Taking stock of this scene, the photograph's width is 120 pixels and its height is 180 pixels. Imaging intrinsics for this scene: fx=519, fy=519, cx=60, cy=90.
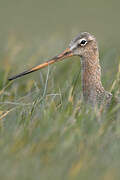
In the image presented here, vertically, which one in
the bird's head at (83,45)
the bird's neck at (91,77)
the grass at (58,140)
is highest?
the bird's head at (83,45)

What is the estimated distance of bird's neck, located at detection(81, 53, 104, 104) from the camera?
598 cm

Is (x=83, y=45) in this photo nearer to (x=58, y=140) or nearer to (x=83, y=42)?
(x=83, y=42)

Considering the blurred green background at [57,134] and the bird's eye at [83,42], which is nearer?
the blurred green background at [57,134]

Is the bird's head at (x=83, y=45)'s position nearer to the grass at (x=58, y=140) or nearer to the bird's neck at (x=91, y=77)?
the bird's neck at (x=91, y=77)

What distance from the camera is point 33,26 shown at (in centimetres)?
1642

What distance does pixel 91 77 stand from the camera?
6.14 m

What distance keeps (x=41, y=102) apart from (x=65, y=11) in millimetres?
15169

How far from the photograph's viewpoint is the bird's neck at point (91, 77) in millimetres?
5980

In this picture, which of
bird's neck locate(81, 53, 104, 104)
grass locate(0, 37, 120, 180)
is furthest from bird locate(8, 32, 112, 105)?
grass locate(0, 37, 120, 180)

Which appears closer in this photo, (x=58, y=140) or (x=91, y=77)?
(x=58, y=140)

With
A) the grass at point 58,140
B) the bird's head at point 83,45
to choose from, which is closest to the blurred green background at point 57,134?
the grass at point 58,140

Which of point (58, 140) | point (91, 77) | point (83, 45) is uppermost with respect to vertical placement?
point (83, 45)

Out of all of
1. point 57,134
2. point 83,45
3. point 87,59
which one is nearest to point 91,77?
point 87,59

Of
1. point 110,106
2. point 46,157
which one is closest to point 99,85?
point 110,106
